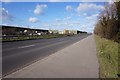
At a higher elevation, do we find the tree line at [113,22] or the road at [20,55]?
the tree line at [113,22]

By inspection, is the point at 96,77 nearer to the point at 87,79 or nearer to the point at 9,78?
the point at 87,79

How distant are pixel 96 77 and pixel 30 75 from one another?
2.58 m

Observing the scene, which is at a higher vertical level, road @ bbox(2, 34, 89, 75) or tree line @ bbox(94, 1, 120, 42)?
tree line @ bbox(94, 1, 120, 42)

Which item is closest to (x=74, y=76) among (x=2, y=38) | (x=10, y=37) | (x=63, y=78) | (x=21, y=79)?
(x=63, y=78)

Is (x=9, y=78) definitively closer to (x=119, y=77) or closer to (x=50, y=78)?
(x=50, y=78)

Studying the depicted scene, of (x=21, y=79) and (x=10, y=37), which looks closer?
(x=21, y=79)

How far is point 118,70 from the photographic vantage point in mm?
10797

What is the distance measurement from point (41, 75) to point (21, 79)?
1.10 m

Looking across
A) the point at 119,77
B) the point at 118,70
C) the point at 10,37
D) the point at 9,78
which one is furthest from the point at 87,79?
the point at 10,37

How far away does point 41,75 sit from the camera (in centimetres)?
992

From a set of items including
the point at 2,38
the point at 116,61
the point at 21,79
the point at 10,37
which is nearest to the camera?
the point at 21,79

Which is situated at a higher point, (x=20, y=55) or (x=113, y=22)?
(x=113, y=22)

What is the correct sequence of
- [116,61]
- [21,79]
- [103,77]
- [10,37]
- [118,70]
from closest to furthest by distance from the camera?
1. [21,79]
2. [103,77]
3. [118,70]
4. [116,61]
5. [10,37]

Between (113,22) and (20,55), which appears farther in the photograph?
(113,22)
